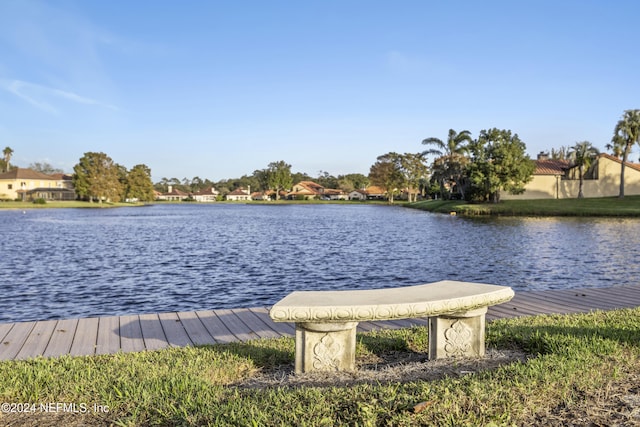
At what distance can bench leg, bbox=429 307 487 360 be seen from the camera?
17.7 ft

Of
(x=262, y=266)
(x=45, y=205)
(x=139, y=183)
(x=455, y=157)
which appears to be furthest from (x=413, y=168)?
(x=262, y=266)

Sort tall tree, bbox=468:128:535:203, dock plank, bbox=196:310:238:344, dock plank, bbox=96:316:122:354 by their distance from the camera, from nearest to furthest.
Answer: dock plank, bbox=96:316:122:354
dock plank, bbox=196:310:238:344
tall tree, bbox=468:128:535:203

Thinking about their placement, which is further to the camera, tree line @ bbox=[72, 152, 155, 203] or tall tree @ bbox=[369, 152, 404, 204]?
tall tree @ bbox=[369, 152, 404, 204]

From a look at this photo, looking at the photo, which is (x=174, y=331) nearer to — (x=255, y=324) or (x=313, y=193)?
(x=255, y=324)

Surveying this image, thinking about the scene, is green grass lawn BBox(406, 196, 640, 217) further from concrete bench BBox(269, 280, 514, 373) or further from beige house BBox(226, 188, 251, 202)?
beige house BBox(226, 188, 251, 202)

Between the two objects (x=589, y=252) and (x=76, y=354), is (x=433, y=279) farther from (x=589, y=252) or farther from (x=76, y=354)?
(x=76, y=354)

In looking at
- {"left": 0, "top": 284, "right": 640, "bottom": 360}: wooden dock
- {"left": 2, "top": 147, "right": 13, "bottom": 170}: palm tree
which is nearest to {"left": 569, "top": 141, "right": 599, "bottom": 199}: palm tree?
{"left": 0, "top": 284, "right": 640, "bottom": 360}: wooden dock

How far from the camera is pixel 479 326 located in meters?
5.47

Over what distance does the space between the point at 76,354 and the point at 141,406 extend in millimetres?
2957

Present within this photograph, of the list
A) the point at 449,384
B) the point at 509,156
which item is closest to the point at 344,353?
the point at 449,384

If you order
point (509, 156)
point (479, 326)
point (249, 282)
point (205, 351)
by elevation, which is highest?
point (509, 156)

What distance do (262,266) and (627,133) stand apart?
56600mm

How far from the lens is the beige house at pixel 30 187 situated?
10981 centimetres

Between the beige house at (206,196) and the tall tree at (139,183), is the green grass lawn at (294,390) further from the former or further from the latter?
the beige house at (206,196)
